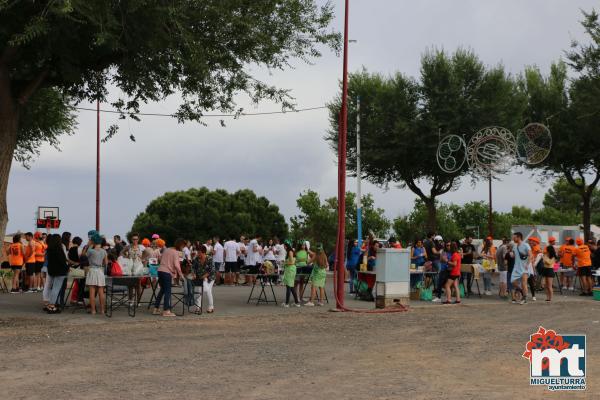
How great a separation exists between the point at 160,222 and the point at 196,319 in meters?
59.7

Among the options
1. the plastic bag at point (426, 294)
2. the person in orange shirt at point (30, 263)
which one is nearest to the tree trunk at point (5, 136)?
the person in orange shirt at point (30, 263)

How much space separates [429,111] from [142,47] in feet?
89.0

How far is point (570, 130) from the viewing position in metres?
40.9

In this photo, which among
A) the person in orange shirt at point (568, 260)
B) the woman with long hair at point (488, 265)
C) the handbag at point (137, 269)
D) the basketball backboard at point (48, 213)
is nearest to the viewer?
the handbag at point (137, 269)

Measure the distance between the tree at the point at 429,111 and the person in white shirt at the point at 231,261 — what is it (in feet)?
49.1

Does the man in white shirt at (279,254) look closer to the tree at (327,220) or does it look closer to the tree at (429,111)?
the tree at (429,111)

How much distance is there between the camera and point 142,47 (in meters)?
15.6

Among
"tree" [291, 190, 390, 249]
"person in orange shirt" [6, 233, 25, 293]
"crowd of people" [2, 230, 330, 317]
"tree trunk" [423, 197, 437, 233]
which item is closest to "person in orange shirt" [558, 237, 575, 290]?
"crowd of people" [2, 230, 330, 317]

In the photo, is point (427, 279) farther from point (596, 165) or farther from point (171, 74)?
point (596, 165)

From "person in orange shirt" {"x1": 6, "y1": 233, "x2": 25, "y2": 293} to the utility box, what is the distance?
1056cm

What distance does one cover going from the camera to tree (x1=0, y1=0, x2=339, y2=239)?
14.2 m

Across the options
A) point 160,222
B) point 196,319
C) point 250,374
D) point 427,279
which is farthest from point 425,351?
point 160,222

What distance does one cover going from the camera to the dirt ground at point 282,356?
28.9 ft

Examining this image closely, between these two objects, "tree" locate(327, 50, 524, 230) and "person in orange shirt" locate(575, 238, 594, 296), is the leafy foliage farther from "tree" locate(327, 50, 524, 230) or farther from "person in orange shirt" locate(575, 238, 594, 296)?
"tree" locate(327, 50, 524, 230)
